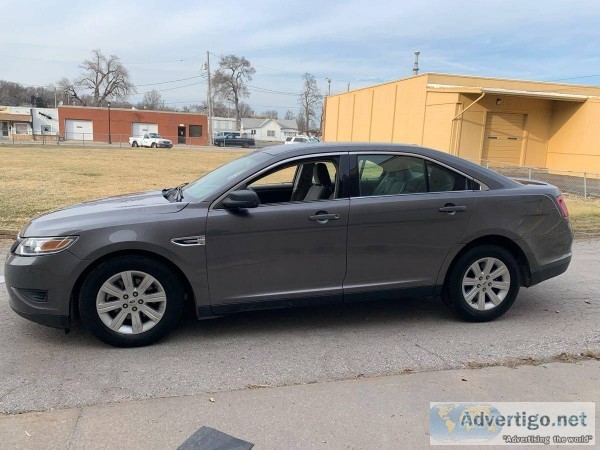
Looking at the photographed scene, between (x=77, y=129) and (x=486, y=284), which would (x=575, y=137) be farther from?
(x=77, y=129)

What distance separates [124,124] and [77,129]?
229 inches

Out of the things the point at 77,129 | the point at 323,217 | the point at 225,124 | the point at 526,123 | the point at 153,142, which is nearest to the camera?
the point at 323,217

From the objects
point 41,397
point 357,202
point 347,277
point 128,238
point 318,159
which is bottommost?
point 41,397

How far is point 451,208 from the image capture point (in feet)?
14.5

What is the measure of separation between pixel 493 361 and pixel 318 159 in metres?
2.17

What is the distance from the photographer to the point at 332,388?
338 cm

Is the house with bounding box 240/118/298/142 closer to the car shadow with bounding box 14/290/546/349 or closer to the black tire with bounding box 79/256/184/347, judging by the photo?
the car shadow with bounding box 14/290/546/349

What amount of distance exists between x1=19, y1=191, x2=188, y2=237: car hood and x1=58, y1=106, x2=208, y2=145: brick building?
62.2m

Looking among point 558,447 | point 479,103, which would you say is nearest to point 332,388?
point 558,447

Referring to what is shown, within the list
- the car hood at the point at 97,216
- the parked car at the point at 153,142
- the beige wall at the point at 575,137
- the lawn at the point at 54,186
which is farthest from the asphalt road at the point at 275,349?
the parked car at the point at 153,142

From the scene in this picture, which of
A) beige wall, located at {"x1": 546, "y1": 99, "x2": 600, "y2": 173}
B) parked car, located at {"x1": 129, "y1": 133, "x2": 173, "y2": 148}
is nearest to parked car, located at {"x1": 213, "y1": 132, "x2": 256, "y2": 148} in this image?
parked car, located at {"x1": 129, "y1": 133, "x2": 173, "y2": 148}

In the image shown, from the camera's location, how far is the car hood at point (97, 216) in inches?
150

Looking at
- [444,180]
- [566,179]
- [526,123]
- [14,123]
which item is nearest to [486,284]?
[444,180]

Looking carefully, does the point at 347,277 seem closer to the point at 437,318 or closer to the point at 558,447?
the point at 437,318
